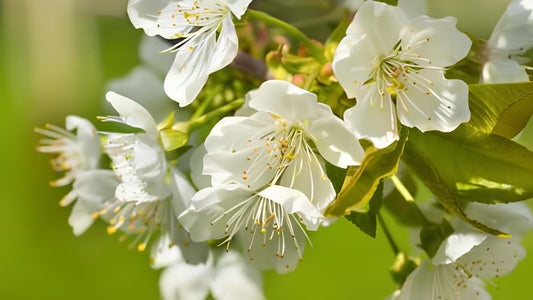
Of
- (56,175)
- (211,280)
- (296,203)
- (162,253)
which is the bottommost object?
(56,175)

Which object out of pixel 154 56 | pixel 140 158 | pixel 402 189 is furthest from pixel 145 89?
pixel 402 189

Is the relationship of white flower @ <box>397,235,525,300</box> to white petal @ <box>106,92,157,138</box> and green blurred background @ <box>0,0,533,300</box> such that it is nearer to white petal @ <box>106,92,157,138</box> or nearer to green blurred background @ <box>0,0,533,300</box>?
white petal @ <box>106,92,157,138</box>

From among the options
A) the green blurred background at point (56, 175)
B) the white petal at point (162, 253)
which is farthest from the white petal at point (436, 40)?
the green blurred background at point (56, 175)

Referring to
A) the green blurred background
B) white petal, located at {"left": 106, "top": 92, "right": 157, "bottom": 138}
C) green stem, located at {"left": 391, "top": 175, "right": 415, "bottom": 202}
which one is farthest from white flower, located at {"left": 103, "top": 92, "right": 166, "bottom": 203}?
the green blurred background

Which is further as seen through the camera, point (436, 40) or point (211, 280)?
point (211, 280)

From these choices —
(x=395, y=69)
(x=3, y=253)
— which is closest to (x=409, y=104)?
Result: (x=395, y=69)

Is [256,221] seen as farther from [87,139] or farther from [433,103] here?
[87,139]

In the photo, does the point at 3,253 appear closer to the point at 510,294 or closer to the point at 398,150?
the point at 510,294
